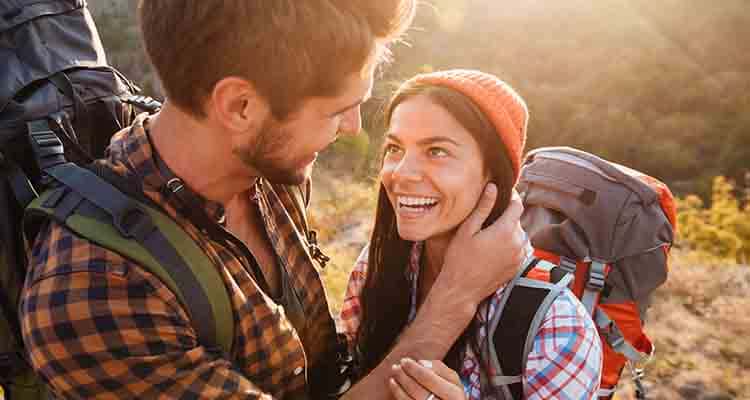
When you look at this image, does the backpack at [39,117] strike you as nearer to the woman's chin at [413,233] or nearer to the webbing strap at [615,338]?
the woman's chin at [413,233]

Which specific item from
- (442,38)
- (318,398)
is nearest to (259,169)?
(318,398)

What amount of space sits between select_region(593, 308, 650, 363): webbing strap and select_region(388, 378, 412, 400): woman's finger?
3.73ft

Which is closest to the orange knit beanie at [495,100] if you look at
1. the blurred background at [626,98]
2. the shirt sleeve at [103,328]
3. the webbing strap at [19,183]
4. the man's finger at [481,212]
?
the man's finger at [481,212]

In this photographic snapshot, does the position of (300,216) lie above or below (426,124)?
below

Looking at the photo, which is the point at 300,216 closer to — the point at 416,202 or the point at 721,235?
the point at 416,202

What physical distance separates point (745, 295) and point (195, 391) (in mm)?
5825

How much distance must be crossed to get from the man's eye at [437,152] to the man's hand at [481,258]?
0.25 metres

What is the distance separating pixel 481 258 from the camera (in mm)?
1863

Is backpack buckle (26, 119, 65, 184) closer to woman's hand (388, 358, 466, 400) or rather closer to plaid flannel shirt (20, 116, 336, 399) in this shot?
plaid flannel shirt (20, 116, 336, 399)

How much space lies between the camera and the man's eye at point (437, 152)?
2006 mm

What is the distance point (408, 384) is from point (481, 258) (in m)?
0.51

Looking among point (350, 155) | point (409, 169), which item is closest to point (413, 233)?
point (409, 169)

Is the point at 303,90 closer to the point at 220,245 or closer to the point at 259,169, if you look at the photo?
the point at 259,169

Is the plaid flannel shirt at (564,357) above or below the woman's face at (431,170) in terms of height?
below
